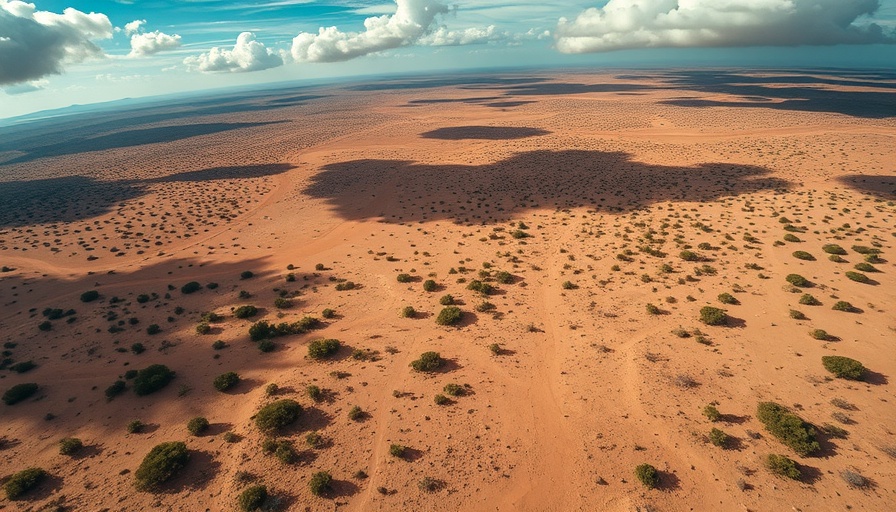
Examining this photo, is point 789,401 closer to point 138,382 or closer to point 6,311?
point 138,382

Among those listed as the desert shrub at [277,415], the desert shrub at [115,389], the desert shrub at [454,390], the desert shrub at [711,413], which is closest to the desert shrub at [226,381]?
the desert shrub at [277,415]

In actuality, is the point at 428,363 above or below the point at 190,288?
below

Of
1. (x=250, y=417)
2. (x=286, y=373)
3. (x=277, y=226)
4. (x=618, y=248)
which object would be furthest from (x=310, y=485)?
(x=277, y=226)

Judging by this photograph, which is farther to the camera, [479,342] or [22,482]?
[479,342]

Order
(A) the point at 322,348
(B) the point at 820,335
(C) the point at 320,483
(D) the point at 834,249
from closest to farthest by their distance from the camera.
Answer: (C) the point at 320,483, (B) the point at 820,335, (A) the point at 322,348, (D) the point at 834,249

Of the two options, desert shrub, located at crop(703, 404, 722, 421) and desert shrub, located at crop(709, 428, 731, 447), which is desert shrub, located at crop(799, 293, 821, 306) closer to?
desert shrub, located at crop(703, 404, 722, 421)

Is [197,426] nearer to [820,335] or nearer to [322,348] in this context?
[322,348]

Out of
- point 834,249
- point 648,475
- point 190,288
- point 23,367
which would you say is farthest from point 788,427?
point 23,367

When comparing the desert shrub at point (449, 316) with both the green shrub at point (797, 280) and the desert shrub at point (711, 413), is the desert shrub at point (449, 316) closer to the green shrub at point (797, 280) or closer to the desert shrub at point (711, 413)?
the desert shrub at point (711, 413)
